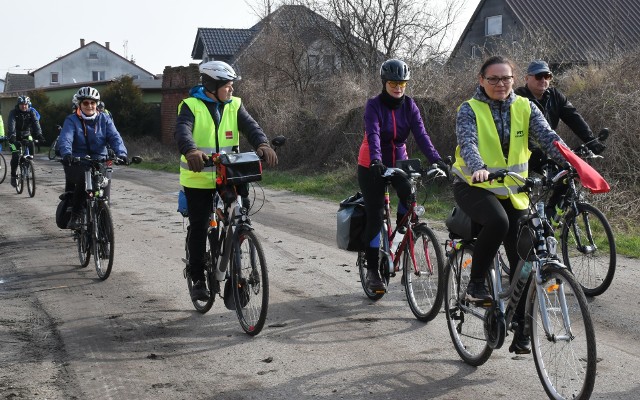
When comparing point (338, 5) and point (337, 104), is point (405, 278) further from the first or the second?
point (338, 5)

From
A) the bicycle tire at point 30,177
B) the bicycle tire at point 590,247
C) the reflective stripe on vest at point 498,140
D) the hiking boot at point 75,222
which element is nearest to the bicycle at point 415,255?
the reflective stripe on vest at point 498,140

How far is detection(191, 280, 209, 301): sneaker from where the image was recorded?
23.6 ft

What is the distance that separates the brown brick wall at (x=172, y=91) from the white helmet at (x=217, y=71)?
31.9 metres

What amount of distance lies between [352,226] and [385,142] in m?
0.76

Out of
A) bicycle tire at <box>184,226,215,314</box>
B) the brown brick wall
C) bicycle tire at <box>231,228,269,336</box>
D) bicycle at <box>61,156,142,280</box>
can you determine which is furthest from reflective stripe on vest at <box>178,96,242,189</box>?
the brown brick wall

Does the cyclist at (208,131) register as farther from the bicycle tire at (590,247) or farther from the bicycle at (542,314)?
the bicycle tire at (590,247)

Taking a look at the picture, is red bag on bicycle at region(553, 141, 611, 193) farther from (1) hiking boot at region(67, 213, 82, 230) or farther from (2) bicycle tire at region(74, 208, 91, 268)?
(1) hiking boot at region(67, 213, 82, 230)

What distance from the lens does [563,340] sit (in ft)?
15.2

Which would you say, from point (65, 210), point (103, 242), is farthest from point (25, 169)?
point (103, 242)

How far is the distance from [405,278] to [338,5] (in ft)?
77.1

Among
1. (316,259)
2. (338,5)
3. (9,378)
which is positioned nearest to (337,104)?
(338,5)

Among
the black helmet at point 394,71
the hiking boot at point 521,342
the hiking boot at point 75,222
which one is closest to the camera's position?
the hiking boot at point 521,342

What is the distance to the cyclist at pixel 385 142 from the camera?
7.11 metres

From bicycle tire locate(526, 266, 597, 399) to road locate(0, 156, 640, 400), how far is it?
0.31 meters
